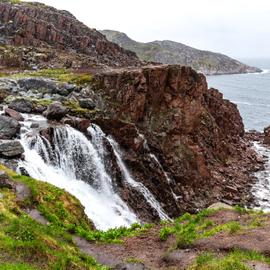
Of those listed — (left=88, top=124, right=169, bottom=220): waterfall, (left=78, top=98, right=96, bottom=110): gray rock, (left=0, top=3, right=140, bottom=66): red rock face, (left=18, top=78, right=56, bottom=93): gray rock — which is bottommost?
(left=88, top=124, right=169, bottom=220): waterfall

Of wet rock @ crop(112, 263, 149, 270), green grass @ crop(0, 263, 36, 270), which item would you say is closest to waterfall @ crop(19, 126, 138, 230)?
wet rock @ crop(112, 263, 149, 270)

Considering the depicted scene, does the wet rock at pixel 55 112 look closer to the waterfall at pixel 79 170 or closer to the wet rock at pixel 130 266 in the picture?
the waterfall at pixel 79 170

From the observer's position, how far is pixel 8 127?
123ft

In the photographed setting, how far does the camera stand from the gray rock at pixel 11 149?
33438 mm

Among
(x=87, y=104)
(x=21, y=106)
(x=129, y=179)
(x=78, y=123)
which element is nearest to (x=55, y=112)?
(x=78, y=123)

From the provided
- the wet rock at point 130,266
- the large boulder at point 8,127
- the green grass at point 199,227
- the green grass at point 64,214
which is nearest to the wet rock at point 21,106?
the large boulder at point 8,127

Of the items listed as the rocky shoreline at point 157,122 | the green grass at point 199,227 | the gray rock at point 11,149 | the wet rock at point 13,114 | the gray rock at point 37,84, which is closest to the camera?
the green grass at point 199,227

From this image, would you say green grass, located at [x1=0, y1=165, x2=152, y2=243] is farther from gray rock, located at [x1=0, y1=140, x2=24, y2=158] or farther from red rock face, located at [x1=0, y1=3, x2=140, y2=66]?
red rock face, located at [x1=0, y1=3, x2=140, y2=66]

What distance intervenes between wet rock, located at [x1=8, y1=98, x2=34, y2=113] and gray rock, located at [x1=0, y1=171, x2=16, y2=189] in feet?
67.3

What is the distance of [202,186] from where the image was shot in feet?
177

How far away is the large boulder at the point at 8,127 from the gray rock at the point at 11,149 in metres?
2.59

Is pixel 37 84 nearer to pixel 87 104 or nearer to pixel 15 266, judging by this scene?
pixel 87 104

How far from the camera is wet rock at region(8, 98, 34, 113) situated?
45500mm

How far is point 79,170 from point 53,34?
59879 mm
